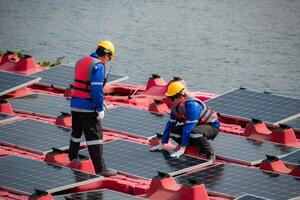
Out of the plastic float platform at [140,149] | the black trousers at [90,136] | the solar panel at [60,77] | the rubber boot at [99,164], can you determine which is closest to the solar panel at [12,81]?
the plastic float platform at [140,149]

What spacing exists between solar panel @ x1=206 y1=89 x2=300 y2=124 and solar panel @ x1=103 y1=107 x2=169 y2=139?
1696 mm

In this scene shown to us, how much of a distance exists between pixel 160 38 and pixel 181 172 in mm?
27295

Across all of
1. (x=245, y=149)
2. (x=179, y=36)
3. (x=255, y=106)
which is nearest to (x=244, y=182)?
(x=245, y=149)

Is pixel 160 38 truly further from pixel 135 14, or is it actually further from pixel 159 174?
pixel 159 174

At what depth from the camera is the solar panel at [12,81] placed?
32969mm

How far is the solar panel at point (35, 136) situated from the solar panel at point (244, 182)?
362cm

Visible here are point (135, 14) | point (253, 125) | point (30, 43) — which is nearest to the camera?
point (253, 125)

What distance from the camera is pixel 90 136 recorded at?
28.2 metres

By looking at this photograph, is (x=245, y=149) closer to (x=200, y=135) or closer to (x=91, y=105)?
(x=200, y=135)

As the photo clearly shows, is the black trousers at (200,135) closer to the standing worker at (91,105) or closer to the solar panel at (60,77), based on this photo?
the standing worker at (91,105)

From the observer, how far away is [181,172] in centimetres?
2769

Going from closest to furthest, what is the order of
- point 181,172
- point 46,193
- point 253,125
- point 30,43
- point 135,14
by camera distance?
point 46,193 < point 181,172 < point 253,125 < point 30,43 < point 135,14

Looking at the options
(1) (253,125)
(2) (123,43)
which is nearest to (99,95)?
(1) (253,125)

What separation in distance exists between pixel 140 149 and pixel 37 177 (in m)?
3.21
